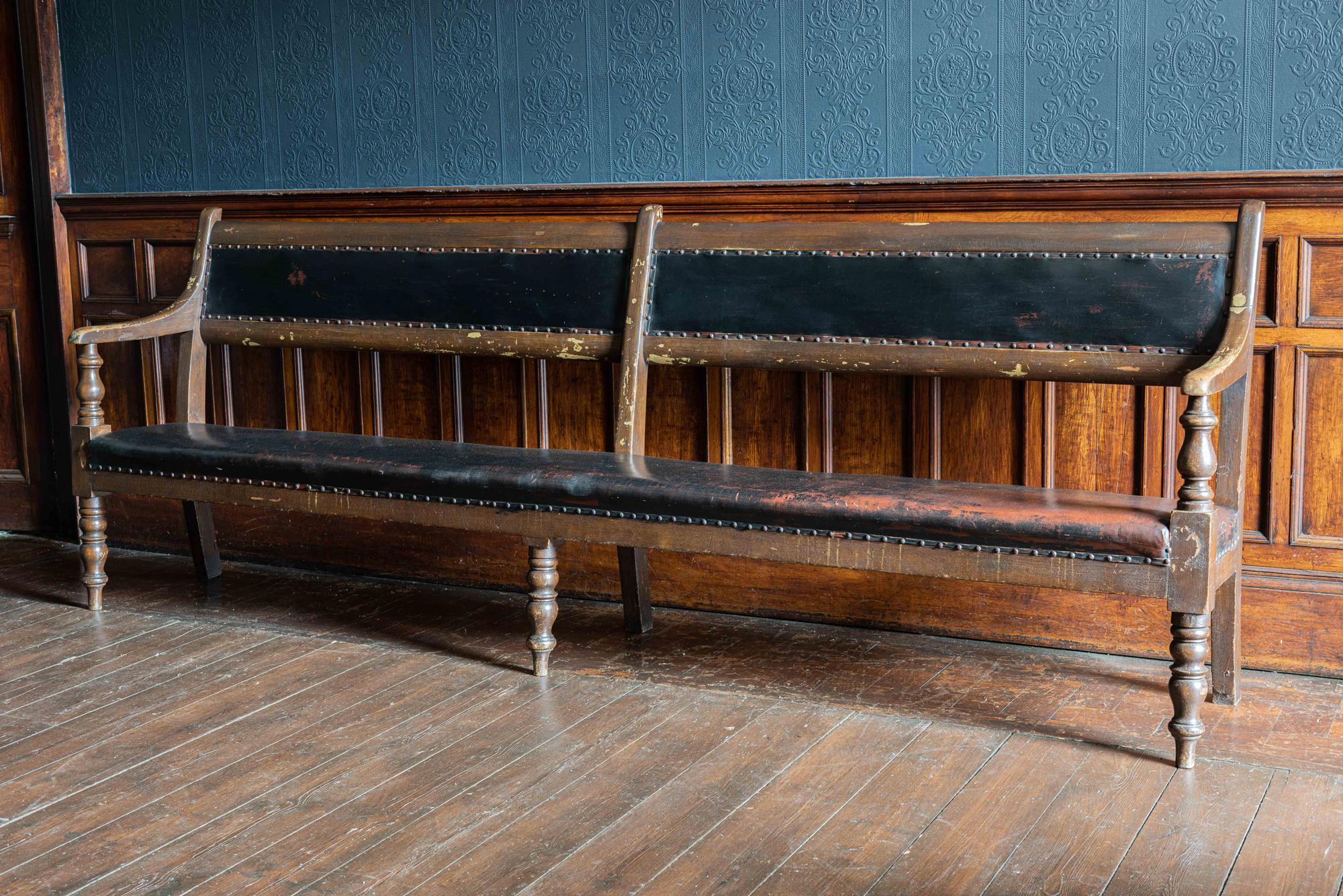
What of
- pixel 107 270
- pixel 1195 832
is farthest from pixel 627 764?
pixel 107 270

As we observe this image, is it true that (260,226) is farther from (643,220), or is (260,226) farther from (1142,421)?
(1142,421)

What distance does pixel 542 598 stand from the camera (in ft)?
10.5

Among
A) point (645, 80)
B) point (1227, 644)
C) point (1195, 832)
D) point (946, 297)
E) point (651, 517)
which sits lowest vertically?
point (1195, 832)

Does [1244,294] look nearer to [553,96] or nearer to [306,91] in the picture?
[553,96]

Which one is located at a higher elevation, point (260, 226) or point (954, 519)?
point (260, 226)

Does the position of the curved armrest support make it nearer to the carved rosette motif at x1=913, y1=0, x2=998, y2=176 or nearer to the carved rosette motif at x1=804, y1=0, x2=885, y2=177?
the carved rosette motif at x1=913, y1=0, x2=998, y2=176

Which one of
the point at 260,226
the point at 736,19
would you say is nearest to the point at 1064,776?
the point at 736,19

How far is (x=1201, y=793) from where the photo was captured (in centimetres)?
251

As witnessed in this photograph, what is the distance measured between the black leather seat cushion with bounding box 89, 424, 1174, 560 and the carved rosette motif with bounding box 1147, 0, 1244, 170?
0.86 metres

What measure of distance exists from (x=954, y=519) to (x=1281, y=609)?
1.04 meters

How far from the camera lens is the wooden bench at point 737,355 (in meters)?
2.69

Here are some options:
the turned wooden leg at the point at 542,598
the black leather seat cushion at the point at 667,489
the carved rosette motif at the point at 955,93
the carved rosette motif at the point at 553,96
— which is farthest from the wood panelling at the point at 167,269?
the carved rosette motif at the point at 955,93

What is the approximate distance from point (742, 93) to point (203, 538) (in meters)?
2.09

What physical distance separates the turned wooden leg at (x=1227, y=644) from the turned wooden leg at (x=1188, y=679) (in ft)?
1.12
